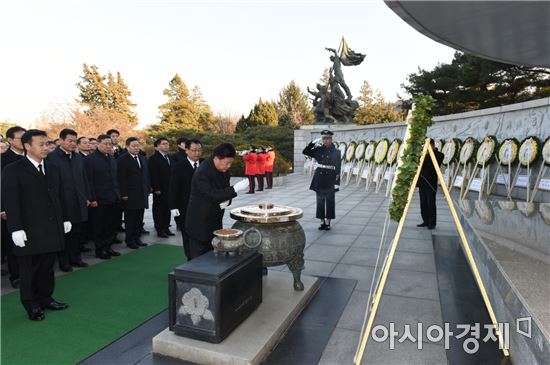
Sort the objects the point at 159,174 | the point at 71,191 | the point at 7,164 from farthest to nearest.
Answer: the point at 159,174 → the point at 71,191 → the point at 7,164

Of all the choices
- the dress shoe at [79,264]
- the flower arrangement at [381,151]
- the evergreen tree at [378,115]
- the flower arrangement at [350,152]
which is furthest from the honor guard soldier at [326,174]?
the evergreen tree at [378,115]

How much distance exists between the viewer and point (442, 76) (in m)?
20.8

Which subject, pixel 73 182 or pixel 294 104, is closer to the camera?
pixel 73 182

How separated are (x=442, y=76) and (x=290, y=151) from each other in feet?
41.6

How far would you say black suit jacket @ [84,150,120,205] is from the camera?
235 inches

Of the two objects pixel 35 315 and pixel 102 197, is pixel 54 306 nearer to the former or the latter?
pixel 35 315

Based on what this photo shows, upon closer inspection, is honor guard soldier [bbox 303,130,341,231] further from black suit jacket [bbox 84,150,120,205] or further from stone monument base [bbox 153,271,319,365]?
black suit jacket [bbox 84,150,120,205]

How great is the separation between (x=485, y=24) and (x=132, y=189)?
5790 mm

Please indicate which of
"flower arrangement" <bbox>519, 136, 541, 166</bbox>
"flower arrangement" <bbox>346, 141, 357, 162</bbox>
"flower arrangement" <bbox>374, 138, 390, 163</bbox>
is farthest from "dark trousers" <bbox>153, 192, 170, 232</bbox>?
"flower arrangement" <bbox>346, 141, 357, 162</bbox>

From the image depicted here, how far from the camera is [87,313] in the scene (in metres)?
3.80

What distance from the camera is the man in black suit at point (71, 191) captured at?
5.21 m

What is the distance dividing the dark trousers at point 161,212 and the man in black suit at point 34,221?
3.21 metres

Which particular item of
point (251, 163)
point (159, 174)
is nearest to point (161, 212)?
point (159, 174)

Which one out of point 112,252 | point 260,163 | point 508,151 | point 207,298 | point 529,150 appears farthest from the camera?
point 260,163
